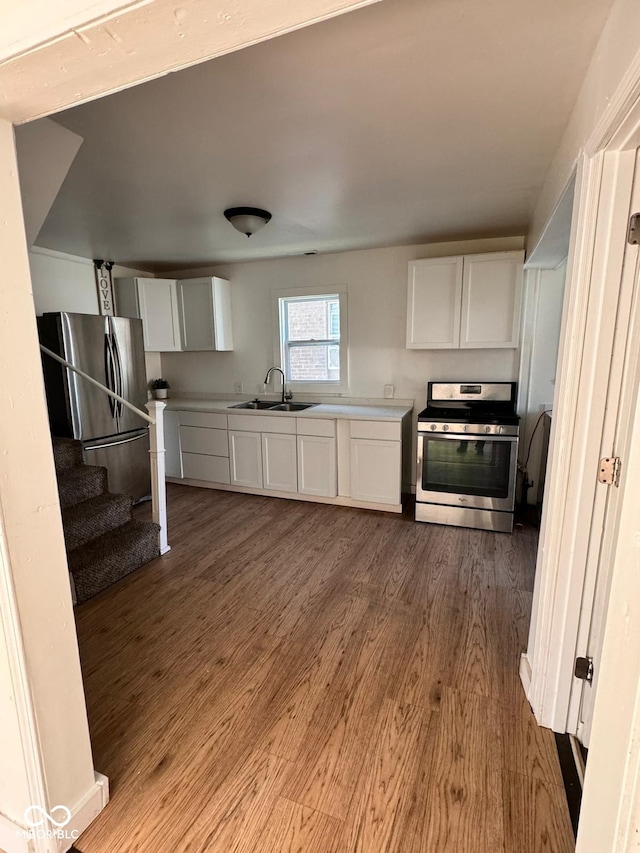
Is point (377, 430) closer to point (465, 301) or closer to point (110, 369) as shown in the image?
point (465, 301)

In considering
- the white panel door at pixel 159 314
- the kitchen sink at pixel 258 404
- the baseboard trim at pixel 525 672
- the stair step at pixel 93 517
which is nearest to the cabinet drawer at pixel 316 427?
the kitchen sink at pixel 258 404

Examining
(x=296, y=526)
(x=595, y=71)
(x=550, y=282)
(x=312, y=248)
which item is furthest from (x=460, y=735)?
(x=312, y=248)

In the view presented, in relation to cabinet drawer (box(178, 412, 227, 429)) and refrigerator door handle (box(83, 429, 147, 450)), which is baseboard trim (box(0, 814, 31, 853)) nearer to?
refrigerator door handle (box(83, 429, 147, 450))

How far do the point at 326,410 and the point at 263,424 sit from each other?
0.62 meters

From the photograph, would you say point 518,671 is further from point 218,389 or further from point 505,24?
point 218,389

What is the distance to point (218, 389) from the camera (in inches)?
192

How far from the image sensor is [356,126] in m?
1.78

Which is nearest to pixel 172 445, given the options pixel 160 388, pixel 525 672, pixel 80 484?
pixel 160 388

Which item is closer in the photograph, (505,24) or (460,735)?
(505,24)

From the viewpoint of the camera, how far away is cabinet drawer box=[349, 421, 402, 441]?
138 inches

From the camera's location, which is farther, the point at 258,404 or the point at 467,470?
the point at 258,404

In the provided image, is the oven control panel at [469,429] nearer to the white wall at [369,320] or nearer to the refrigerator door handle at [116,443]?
the white wall at [369,320]

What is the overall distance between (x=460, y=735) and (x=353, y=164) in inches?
102

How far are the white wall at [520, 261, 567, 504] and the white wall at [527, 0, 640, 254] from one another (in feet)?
5.40
